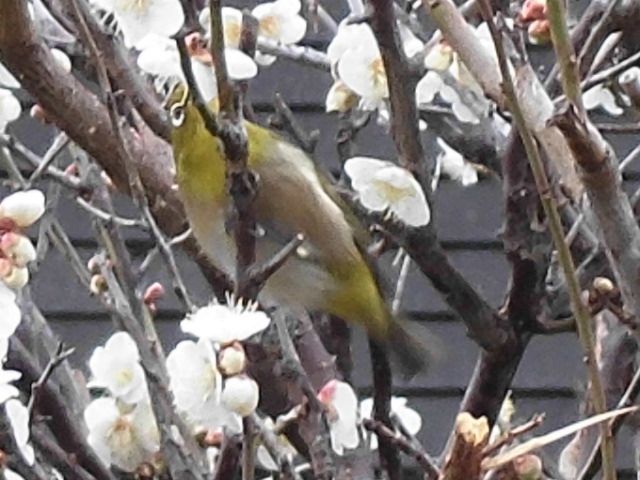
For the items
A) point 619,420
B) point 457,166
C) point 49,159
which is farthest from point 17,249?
point 457,166

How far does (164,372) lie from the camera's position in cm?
145

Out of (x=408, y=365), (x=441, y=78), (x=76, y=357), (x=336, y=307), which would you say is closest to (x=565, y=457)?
(x=408, y=365)

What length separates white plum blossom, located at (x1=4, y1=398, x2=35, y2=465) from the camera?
1.29 m

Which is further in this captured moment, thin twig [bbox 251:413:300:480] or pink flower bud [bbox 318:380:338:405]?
pink flower bud [bbox 318:380:338:405]

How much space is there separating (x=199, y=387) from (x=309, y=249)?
0.67 metres

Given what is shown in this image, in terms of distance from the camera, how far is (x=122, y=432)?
1531 millimetres

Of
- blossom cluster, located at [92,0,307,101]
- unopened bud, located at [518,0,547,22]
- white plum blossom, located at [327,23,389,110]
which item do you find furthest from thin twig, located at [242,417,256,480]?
unopened bud, located at [518,0,547,22]

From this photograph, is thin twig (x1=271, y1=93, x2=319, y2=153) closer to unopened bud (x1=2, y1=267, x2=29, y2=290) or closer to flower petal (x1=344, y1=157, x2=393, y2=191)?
flower petal (x1=344, y1=157, x2=393, y2=191)

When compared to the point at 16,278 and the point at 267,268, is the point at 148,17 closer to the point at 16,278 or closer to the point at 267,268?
the point at 16,278

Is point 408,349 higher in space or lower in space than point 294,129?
lower

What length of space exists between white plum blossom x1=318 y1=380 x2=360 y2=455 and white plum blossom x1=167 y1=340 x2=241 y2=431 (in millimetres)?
214

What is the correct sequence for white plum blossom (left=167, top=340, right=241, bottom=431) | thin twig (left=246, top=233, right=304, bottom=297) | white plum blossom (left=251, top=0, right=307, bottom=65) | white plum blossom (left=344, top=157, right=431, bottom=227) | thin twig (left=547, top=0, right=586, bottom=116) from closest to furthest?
thin twig (left=547, top=0, right=586, bottom=116) → thin twig (left=246, top=233, right=304, bottom=297) → white plum blossom (left=167, top=340, right=241, bottom=431) → white plum blossom (left=344, top=157, right=431, bottom=227) → white plum blossom (left=251, top=0, right=307, bottom=65)

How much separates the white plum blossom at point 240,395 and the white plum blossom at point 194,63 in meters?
0.41

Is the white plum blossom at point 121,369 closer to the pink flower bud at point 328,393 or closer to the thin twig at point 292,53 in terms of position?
the pink flower bud at point 328,393
